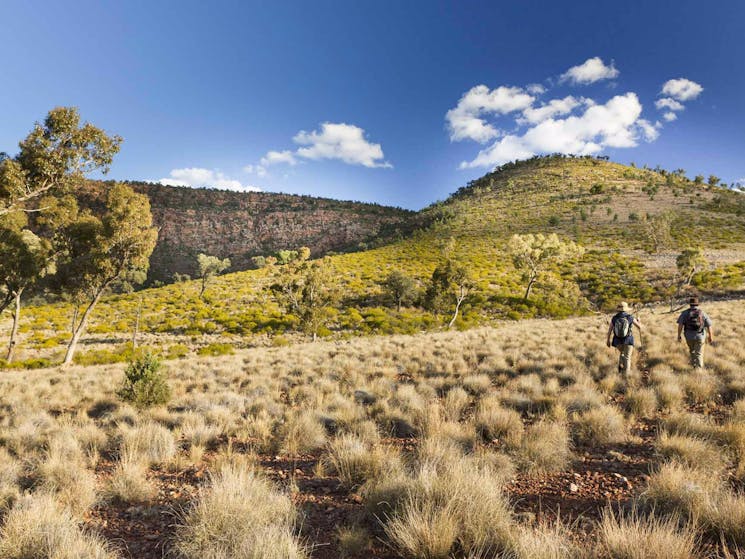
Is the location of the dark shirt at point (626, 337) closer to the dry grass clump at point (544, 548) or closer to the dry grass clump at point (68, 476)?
the dry grass clump at point (544, 548)

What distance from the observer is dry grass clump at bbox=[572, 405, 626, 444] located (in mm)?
5480

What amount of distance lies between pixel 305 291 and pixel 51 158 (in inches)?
707

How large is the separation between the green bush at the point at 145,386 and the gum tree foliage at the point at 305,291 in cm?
1697

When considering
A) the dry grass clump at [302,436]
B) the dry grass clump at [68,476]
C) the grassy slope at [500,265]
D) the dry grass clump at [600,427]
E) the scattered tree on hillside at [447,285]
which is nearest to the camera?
the dry grass clump at [68,476]

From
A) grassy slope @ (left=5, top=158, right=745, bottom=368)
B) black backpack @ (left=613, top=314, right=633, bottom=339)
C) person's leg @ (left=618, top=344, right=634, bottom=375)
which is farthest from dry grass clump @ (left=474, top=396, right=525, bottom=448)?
grassy slope @ (left=5, top=158, right=745, bottom=368)

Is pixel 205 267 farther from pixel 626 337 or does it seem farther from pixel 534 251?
pixel 626 337

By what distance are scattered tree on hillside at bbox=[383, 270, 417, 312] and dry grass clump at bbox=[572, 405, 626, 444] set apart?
104 ft

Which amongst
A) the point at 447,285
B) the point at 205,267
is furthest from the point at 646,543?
the point at 205,267

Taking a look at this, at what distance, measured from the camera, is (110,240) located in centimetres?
1770

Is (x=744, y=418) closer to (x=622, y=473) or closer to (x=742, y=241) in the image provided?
(x=622, y=473)

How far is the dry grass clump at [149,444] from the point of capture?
18.0 feet

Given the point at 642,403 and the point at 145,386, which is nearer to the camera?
the point at 642,403

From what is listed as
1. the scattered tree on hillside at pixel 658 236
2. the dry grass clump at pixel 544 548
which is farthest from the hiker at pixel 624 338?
the scattered tree on hillside at pixel 658 236

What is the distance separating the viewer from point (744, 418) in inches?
213
